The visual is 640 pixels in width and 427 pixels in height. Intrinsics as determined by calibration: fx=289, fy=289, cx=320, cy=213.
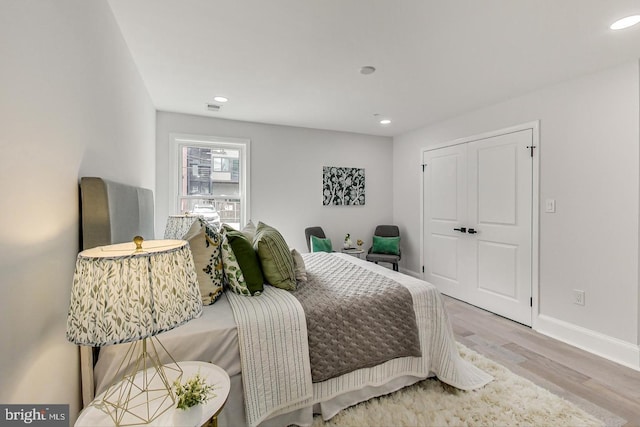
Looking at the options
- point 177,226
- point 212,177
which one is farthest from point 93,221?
point 212,177

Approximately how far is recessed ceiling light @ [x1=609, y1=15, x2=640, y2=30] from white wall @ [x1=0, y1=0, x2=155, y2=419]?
2.92 metres

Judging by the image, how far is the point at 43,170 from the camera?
3.06 feet

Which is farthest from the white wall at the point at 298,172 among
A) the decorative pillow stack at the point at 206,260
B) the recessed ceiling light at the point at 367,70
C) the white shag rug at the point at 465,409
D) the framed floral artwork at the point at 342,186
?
the white shag rug at the point at 465,409

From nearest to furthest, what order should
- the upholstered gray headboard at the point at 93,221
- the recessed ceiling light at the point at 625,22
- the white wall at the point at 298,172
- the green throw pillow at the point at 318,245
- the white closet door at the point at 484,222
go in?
1. the upholstered gray headboard at the point at 93,221
2. the recessed ceiling light at the point at 625,22
3. the white closet door at the point at 484,222
4. the white wall at the point at 298,172
5. the green throw pillow at the point at 318,245

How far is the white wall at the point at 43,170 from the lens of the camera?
75 centimetres

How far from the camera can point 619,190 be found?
2.34 metres

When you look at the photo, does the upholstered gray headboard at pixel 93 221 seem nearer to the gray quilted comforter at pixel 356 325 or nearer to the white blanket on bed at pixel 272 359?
the white blanket on bed at pixel 272 359

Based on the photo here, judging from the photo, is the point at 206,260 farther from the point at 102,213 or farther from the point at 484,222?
the point at 484,222

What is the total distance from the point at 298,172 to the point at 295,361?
3.12 m

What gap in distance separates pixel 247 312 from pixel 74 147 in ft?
3.50

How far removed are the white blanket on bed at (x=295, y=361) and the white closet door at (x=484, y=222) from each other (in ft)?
5.19

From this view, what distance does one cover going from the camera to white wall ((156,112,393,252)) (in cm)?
368

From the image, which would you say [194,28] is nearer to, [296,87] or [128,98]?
[128,98]

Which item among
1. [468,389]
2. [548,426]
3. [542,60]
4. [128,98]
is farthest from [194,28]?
[548,426]
